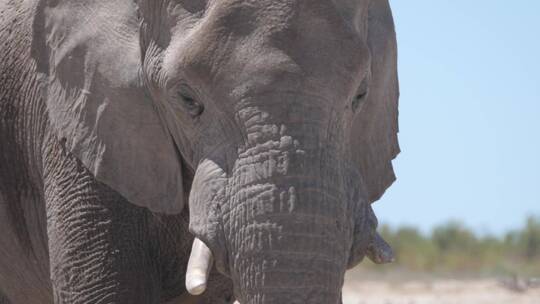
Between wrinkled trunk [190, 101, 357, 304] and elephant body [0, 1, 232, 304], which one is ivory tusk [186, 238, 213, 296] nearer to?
wrinkled trunk [190, 101, 357, 304]

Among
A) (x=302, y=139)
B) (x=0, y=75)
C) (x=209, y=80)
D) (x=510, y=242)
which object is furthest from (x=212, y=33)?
(x=510, y=242)

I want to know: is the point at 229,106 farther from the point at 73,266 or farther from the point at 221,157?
the point at 73,266

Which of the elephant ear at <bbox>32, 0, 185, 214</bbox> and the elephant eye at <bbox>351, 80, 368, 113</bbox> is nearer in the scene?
the elephant eye at <bbox>351, 80, 368, 113</bbox>

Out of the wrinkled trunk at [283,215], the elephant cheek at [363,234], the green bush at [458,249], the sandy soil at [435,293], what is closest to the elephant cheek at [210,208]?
the wrinkled trunk at [283,215]

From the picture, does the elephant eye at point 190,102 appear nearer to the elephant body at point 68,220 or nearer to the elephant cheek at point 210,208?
the elephant cheek at point 210,208

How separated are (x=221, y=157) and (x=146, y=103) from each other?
20.9 inches

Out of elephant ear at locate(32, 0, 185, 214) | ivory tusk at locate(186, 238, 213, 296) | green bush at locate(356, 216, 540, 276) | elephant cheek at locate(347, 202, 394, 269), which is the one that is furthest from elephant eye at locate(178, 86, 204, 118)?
green bush at locate(356, 216, 540, 276)

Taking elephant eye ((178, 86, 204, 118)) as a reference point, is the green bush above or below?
below

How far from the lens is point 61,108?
19.2 feet

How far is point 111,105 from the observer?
559cm

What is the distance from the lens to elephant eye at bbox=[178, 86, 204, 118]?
16.9ft

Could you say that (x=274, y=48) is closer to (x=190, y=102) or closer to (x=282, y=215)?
(x=190, y=102)

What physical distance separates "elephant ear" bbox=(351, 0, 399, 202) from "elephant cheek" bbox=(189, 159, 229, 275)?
0.68m

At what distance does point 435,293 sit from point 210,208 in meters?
11.5
